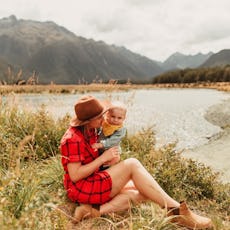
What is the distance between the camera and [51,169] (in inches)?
177

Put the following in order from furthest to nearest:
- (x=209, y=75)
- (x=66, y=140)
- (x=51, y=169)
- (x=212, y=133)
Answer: (x=209, y=75) < (x=212, y=133) < (x=51, y=169) < (x=66, y=140)

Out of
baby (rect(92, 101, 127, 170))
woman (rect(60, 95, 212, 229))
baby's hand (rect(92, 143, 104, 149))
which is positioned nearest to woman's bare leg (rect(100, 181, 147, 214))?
woman (rect(60, 95, 212, 229))

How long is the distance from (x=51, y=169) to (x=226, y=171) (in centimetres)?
434

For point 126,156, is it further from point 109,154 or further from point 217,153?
point 217,153

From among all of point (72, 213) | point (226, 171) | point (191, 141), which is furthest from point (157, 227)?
point (191, 141)

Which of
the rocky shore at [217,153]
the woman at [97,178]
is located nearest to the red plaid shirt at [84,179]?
the woman at [97,178]

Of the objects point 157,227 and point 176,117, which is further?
point 176,117

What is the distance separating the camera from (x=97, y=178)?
366 cm

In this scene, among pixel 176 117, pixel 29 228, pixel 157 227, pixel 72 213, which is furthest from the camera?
pixel 176 117

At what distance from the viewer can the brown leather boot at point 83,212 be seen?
367cm

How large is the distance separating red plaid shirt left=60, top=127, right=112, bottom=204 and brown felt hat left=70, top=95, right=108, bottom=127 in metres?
0.14

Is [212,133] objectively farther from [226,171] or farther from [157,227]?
[157,227]

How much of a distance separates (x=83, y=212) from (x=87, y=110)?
1.08 m

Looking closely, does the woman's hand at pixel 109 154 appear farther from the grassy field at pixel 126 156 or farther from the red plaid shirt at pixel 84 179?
the grassy field at pixel 126 156
